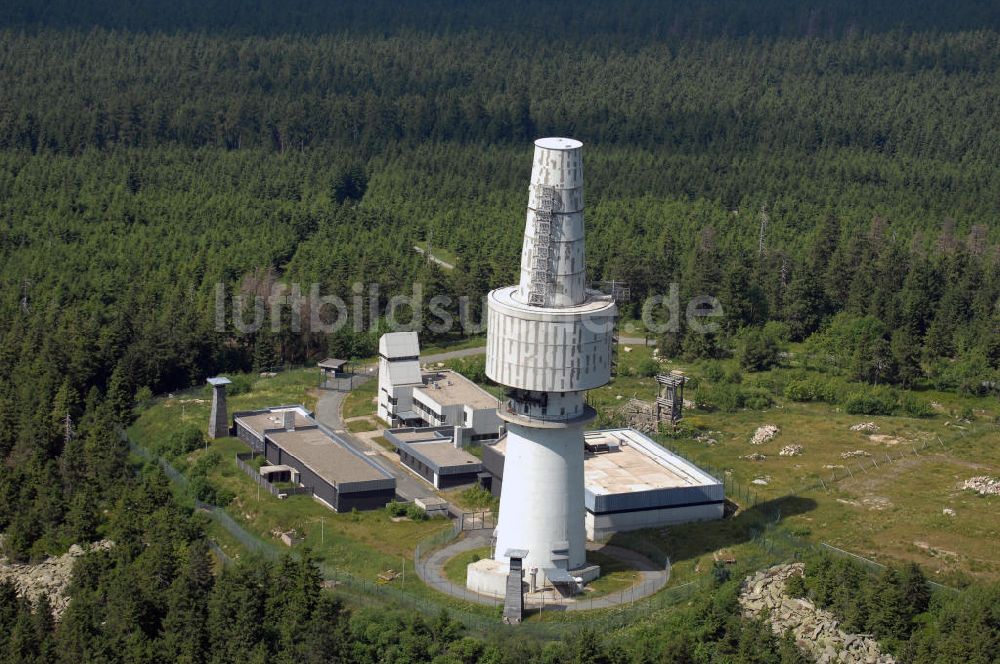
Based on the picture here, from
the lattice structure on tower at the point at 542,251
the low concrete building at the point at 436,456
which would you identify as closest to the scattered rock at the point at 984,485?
the low concrete building at the point at 436,456

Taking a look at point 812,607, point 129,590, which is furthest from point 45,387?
point 812,607

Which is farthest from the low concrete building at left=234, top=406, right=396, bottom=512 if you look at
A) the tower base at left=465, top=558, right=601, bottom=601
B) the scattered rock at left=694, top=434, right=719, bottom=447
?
the scattered rock at left=694, top=434, right=719, bottom=447

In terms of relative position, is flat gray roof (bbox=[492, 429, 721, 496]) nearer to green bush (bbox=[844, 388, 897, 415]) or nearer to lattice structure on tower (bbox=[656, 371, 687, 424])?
lattice structure on tower (bbox=[656, 371, 687, 424])

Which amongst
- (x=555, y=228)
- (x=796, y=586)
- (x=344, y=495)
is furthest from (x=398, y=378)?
(x=796, y=586)

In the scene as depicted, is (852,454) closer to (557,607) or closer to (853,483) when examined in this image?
(853,483)

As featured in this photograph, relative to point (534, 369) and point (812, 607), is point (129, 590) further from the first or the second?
point (812, 607)
